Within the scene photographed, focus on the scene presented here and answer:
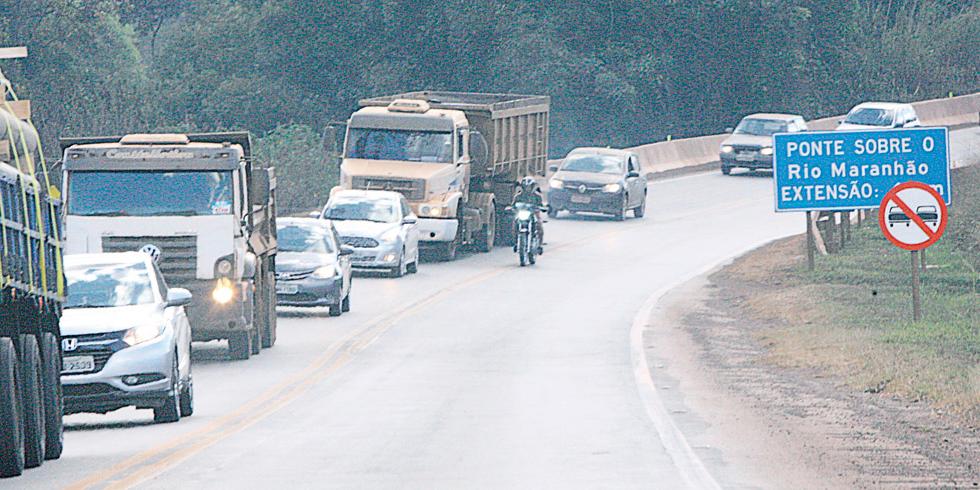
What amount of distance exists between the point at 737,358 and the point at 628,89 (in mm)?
46804

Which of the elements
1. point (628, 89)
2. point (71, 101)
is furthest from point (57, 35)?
point (628, 89)

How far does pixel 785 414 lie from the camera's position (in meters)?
17.3

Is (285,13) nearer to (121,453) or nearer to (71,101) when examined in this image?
(71,101)

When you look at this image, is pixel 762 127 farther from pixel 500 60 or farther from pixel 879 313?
pixel 879 313

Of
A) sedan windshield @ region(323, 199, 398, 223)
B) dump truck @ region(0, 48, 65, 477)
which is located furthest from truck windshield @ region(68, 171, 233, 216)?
sedan windshield @ region(323, 199, 398, 223)

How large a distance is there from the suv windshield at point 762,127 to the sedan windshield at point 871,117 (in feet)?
7.50

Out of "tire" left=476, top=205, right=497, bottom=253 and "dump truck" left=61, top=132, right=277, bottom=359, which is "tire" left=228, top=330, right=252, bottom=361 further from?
"tire" left=476, top=205, right=497, bottom=253

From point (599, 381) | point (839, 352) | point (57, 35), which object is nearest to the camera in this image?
point (599, 381)

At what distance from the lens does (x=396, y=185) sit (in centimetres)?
3647

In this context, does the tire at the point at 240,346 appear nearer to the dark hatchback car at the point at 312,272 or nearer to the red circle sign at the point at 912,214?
the dark hatchback car at the point at 312,272

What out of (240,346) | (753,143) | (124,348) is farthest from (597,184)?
(124,348)

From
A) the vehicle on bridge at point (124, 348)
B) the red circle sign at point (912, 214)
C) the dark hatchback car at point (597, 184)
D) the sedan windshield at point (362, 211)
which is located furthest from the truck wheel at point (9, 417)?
the dark hatchback car at point (597, 184)

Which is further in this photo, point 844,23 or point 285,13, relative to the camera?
point 844,23

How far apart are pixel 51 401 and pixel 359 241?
1966 centimetres
